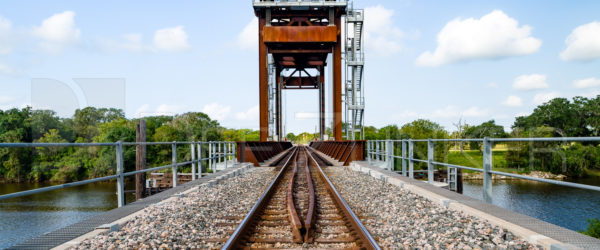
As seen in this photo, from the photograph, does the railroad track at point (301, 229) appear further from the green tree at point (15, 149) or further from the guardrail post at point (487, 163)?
the green tree at point (15, 149)

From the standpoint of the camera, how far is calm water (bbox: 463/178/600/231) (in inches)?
1036

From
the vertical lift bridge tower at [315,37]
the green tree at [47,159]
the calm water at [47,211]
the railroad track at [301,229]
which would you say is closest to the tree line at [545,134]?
the vertical lift bridge tower at [315,37]

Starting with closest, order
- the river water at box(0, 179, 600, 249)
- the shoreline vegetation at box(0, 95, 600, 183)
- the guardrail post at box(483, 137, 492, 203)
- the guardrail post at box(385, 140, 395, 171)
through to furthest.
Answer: the guardrail post at box(483, 137, 492, 203)
the guardrail post at box(385, 140, 395, 171)
the river water at box(0, 179, 600, 249)
the shoreline vegetation at box(0, 95, 600, 183)

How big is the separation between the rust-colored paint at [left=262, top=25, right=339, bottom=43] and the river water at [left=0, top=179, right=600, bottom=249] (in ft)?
66.8

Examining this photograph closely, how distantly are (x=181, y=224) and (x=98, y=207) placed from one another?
110 feet

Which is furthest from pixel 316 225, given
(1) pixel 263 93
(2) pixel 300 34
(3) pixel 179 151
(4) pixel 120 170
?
(3) pixel 179 151

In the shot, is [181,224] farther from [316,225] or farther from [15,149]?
[15,149]

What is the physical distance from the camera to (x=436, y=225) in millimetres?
4340

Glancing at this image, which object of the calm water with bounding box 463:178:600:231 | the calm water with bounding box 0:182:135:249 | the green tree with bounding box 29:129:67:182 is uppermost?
the green tree with bounding box 29:129:67:182

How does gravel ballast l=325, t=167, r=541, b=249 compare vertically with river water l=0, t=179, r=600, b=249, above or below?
above

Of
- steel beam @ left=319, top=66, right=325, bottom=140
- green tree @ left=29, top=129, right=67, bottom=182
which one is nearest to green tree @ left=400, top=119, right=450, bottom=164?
steel beam @ left=319, top=66, right=325, bottom=140

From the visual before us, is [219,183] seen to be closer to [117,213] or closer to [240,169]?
[240,169]

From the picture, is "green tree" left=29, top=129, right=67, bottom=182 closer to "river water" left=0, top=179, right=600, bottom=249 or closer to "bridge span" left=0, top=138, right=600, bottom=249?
"river water" left=0, top=179, right=600, bottom=249

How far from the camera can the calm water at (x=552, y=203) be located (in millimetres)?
26317
